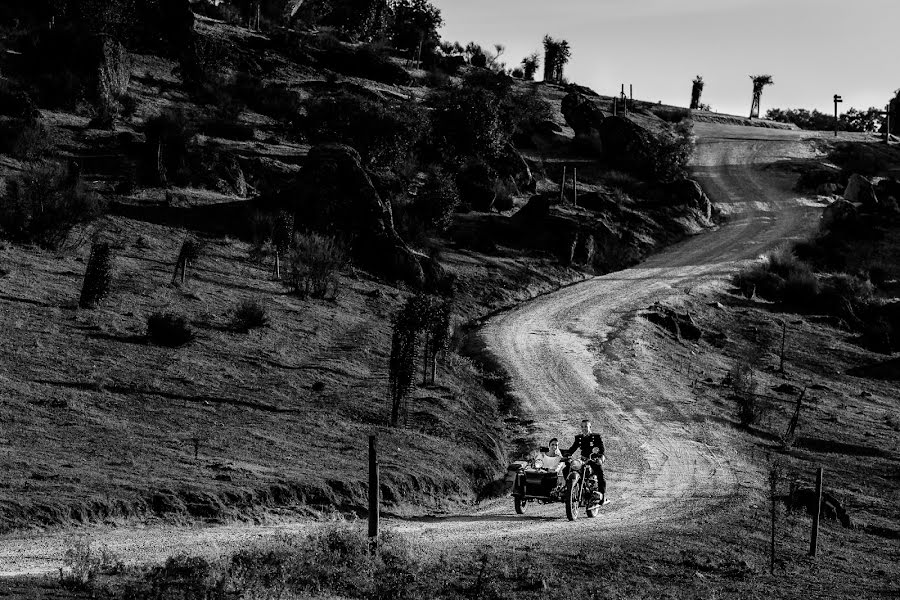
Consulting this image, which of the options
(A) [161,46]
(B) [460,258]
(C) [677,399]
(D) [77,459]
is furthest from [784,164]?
(D) [77,459]

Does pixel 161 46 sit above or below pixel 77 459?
above

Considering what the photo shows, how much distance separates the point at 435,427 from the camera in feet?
83.1

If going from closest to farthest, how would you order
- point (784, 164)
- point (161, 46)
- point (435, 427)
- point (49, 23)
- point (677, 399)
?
point (435, 427), point (677, 399), point (49, 23), point (161, 46), point (784, 164)

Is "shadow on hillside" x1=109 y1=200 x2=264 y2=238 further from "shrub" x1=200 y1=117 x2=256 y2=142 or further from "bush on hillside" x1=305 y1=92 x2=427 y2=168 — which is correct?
"bush on hillside" x1=305 y1=92 x2=427 y2=168

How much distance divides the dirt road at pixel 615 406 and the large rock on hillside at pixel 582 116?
45.0 ft

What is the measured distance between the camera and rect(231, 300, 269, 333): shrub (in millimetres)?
30519

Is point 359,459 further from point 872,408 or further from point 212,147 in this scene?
point 212,147

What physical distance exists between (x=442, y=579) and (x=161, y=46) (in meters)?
61.9

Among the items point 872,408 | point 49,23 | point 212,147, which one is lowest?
point 872,408

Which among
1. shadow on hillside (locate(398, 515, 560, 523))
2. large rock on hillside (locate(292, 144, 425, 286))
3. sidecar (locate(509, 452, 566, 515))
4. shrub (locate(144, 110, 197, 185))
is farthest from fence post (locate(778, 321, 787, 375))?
shrub (locate(144, 110, 197, 185))

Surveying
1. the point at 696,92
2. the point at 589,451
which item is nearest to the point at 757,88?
the point at 696,92

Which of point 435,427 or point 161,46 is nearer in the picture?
point 435,427

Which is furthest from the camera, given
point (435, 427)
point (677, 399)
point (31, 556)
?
point (677, 399)

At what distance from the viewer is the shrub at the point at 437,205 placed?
5294cm
